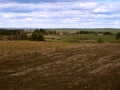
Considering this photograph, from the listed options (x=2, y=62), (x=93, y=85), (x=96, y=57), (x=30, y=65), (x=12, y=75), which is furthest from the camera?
Answer: (x=96, y=57)

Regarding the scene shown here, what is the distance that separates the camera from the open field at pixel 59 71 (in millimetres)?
10125

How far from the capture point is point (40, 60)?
15.9 m

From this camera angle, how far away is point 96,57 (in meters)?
16.6

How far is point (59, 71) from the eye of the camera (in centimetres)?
1271

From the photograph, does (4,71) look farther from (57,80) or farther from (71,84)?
(71,84)

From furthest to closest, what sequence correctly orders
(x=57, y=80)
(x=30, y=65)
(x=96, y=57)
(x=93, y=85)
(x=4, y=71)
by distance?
(x=96, y=57)
(x=30, y=65)
(x=4, y=71)
(x=57, y=80)
(x=93, y=85)

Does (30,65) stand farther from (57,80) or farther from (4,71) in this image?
(57,80)

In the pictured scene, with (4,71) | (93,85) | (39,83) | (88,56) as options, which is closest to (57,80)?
(39,83)

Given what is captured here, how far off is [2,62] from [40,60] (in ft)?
6.68

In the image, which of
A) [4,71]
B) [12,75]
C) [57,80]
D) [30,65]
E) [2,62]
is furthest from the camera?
[2,62]

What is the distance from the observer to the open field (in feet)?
33.2

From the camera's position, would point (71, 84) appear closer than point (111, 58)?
Yes

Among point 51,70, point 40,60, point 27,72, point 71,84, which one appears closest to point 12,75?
point 27,72

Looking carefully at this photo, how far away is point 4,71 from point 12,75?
1.02m
